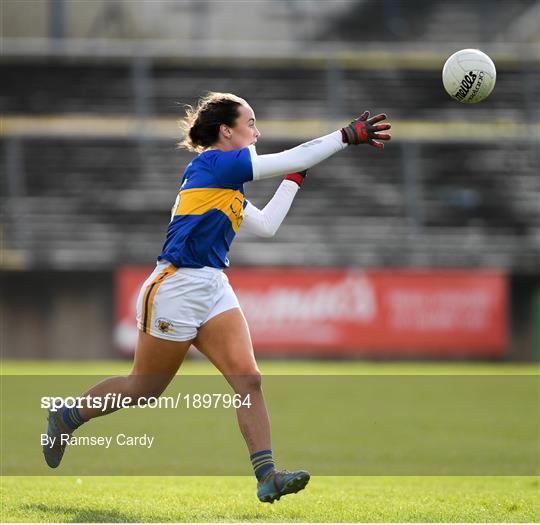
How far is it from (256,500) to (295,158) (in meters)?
1.99

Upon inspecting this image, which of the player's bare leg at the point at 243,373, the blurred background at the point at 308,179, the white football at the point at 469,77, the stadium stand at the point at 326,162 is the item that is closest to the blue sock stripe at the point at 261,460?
the player's bare leg at the point at 243,373

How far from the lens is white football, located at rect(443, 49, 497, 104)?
662cm

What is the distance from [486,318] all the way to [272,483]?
562 inches

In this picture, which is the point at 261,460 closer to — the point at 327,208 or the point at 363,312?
the point at 363,312

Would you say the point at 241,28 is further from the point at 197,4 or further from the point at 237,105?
the point at 237,105

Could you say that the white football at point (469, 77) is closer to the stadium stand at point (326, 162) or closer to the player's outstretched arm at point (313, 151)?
the player's outstretched arm at point (313, 151)

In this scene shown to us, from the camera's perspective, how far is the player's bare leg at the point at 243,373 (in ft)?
18.6

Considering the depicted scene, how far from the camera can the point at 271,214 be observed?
6277mm

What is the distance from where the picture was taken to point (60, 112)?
81.6 ft

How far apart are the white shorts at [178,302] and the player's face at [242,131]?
2.36 ft

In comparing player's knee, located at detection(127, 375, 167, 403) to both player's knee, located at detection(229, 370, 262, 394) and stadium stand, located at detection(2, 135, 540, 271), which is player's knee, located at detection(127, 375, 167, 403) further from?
stadium stand, located at detection(2, 135, 540, 271)

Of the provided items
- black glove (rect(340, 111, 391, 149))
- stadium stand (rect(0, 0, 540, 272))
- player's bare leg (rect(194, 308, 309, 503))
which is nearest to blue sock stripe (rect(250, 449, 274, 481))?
player's bare leg (rect(194, 308, 309, 503))

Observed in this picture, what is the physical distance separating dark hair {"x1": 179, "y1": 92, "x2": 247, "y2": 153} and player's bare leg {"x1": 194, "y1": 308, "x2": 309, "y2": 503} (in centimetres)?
96

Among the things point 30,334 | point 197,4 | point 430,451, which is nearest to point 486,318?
point 30,334
